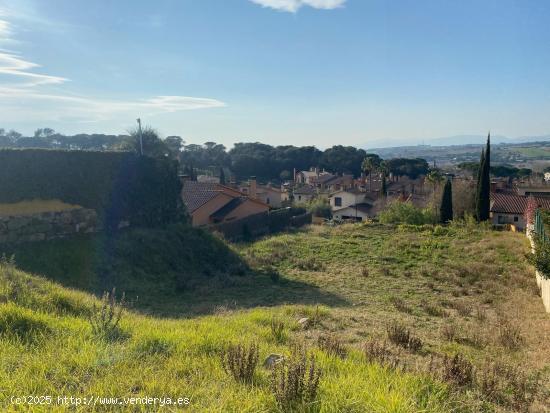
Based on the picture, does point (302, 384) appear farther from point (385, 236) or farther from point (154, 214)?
point (385, 236)

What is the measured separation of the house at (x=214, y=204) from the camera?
26.3 meters

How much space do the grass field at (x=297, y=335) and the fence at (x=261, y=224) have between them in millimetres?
8422

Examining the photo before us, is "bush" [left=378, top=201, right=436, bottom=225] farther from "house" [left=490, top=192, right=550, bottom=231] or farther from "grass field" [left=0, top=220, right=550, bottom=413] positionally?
"grass field" [left=0, top=220, right=550, bottom=413]

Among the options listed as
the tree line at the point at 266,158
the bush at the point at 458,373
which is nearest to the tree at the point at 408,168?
the tree line at the point at 266,158

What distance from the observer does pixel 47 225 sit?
473 inches

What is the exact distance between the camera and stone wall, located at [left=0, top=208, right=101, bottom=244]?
11.2m

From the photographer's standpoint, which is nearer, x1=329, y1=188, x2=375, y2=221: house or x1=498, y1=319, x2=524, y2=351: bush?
x1=498, y1=319, x2=524, y2=351: bush

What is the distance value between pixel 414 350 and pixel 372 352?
62.3 inches

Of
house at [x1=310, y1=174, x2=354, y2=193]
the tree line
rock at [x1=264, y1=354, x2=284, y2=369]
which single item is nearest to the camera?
rock at [x1=264, y1=354, x2=284, y2=369]

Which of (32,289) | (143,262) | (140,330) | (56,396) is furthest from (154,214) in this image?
(56,396)

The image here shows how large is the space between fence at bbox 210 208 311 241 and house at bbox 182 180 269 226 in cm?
133

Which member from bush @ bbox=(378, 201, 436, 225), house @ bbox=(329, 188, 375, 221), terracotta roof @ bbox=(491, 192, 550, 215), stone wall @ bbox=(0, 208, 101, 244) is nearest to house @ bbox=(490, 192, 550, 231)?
terracotta roof @ bbox=(491, 192, 550, 215)

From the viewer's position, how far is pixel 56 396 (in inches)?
117

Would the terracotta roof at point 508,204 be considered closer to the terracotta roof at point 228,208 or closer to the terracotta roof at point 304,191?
the terracotta roof at point 228,208
